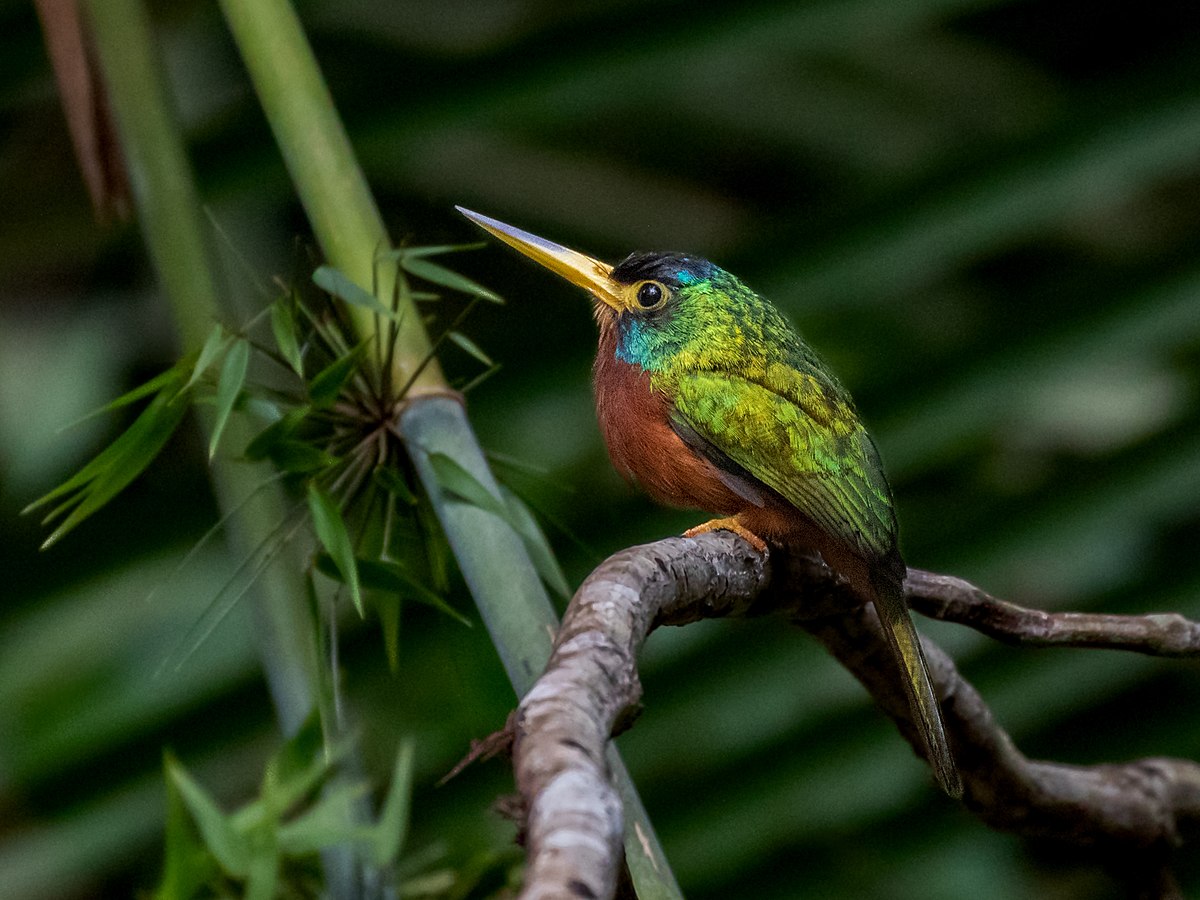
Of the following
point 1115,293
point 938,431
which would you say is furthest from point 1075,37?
point 938,431

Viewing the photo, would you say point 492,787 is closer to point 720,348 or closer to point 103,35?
point 720,348

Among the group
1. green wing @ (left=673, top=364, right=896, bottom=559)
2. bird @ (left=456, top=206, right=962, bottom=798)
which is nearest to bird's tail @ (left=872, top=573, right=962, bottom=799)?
bird @ (left=456, top=206, right=962, bottom=798)

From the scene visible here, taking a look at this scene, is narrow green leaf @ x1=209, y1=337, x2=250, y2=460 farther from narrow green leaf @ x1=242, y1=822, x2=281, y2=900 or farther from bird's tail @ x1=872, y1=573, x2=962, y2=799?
bird's tail @ x1=872, y1=573, x2=962, y2=799

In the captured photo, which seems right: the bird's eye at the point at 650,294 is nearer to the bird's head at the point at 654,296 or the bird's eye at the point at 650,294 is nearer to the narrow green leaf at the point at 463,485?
the bird's head at the point at 654,296

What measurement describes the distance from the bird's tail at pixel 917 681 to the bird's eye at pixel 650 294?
32.0 inches

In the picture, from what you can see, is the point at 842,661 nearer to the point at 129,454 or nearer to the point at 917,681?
the point at 917,681

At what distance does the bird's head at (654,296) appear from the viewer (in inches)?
98.6

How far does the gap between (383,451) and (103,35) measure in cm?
84

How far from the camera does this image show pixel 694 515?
2.85m

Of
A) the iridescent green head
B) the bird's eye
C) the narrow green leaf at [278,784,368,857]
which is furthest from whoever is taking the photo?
the bird's eye

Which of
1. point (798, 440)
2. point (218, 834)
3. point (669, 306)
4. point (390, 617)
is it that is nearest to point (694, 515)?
point (669, 306)

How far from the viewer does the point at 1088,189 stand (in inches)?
115

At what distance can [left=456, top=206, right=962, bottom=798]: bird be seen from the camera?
7.03 ft

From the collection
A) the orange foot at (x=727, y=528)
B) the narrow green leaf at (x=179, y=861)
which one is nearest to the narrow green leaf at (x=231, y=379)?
the narrow green leaf at (x=179, y=861)
